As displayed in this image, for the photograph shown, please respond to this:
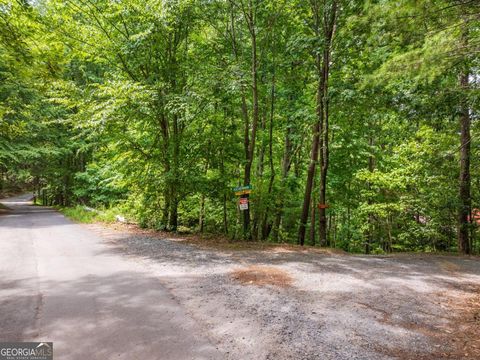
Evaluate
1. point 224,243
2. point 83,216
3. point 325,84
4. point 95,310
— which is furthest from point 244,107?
point 83,216

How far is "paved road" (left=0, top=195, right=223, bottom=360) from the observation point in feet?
10.7

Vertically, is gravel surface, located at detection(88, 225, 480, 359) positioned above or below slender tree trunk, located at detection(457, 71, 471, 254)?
below

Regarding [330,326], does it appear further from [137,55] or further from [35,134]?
[35,134]

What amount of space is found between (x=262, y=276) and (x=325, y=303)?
159 centimetres

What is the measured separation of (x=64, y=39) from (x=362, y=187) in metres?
14.2

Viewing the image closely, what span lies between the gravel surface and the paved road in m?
0.31

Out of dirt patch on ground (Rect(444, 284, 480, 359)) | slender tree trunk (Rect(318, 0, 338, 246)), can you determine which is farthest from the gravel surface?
slender tree trunk (Rect(318, 0, 338, 246))

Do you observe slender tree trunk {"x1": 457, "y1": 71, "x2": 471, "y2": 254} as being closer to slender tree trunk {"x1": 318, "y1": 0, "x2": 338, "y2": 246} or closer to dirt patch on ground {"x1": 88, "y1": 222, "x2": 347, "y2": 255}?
slender tree trunk {"x1": 318, "y1": 0, "x2": 338, "y2": 246}

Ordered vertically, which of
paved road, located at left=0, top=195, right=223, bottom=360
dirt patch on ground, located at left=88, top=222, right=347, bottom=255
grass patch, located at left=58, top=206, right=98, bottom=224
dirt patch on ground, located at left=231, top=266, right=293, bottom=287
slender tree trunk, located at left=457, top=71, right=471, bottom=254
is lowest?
paved road, located at left=0, top=195, right=223, bottom=360

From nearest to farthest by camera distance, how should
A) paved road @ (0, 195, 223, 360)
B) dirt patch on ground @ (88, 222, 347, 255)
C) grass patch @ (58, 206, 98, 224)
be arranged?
paved road @ (0, 195, 223, 360)
dirt patch on ground @ (88, 222, 347, 255)
grass patch @ (58, 206, 98, 224)

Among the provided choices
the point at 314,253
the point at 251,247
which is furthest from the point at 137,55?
the point at 314,253

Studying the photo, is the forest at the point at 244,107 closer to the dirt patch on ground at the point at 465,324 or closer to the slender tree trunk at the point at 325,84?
the slender tree trunk at the point at 325,84

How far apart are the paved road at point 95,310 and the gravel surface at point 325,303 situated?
308mm

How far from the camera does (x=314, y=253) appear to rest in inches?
335
